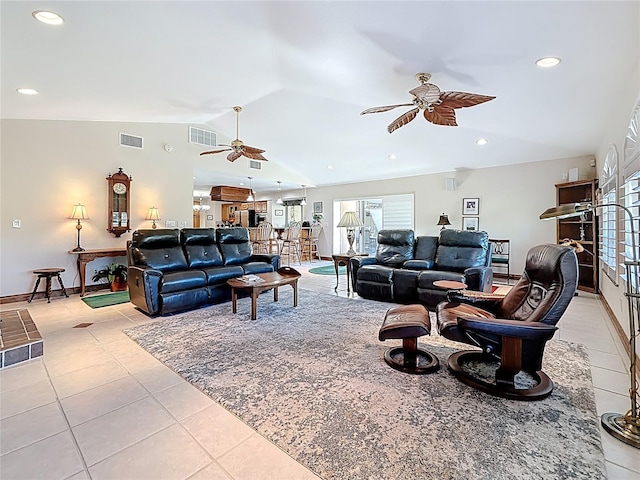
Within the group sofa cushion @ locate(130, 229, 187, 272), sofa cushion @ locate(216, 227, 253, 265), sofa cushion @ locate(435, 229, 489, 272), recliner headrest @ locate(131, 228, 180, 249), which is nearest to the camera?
sofa cushion @ locate(130, 229, 187, 272)

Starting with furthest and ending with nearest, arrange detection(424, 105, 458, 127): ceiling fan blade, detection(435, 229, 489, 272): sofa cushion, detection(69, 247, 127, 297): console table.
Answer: detection(69, 247, 127, 297): console table
detection(435, 229, 489, 272): sofa cushion
detection(424, 105, 458, 127): ceiling fan blade

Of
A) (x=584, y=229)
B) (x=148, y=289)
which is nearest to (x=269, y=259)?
(x=148, y=289)

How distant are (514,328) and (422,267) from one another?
8.83ft

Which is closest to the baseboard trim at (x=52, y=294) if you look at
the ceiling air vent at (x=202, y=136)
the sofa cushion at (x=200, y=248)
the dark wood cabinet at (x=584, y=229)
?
the sofa cushion at (x=200, y=248)

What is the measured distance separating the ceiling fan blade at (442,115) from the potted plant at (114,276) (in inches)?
214

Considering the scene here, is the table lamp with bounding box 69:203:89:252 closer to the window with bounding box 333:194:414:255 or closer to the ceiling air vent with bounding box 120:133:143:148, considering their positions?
the ceiling air vent with bounding box 120:133:143:148

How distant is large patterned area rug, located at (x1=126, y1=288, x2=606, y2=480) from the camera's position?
1.56 metres

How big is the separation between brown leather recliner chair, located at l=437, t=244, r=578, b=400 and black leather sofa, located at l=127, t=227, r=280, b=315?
123 inches

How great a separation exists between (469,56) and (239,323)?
3.77 metres

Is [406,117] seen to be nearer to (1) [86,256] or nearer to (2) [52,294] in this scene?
(1) [86,256]

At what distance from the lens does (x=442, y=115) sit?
11.3 ft

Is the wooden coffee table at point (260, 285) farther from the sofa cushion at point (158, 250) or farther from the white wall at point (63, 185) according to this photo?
the white wall at point (63, 185)

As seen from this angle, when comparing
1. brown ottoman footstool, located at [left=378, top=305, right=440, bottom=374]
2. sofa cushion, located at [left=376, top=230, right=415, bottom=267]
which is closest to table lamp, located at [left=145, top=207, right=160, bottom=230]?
sofa cushion, located at [left=376, top=230, right=415, bottom=267]

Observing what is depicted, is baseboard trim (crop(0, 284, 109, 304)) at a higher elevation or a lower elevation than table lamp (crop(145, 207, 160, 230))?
lower
